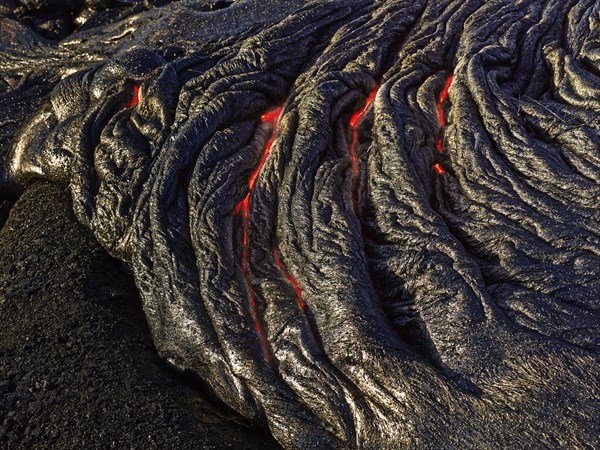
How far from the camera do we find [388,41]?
5.68 meters

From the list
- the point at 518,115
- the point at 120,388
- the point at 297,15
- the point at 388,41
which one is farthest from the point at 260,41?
the point at 120,388

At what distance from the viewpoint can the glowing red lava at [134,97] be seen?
548cm

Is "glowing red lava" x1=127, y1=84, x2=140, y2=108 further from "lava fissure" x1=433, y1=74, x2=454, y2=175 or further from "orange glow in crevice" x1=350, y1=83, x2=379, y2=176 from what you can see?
"lava fissure" x1=433, y1=74, x2=454, y2=175

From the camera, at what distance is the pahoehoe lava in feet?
10.8

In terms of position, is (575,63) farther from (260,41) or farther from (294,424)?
(294,424)

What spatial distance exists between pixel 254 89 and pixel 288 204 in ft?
4.49

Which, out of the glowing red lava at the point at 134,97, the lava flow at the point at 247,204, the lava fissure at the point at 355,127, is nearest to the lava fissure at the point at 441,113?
the lava fissure at the point at 355,127

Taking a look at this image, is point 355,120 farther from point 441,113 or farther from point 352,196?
point 352,196

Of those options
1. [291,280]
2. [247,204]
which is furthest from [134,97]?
[291,280]

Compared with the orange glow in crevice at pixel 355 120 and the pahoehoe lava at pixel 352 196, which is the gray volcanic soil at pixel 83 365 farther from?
the orange glow in crevice at pixel 355 120

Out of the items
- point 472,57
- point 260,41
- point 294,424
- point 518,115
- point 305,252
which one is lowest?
point 294,424

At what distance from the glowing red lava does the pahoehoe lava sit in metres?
0.01

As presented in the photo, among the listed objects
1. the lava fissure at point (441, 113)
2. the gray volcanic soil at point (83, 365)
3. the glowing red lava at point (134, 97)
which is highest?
the glowing red lava at point (134, 97)

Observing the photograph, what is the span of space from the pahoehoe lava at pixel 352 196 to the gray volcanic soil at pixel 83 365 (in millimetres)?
162
